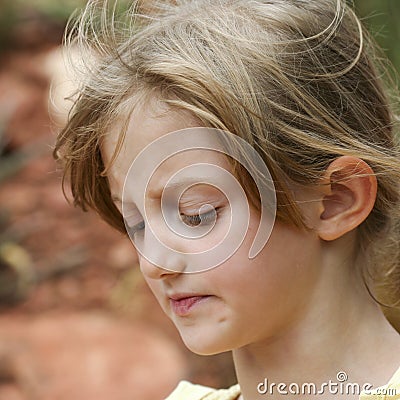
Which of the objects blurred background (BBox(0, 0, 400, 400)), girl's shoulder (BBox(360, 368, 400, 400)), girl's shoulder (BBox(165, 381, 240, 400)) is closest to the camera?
girl's shoulder (BBox(360, 368, 400, 400))

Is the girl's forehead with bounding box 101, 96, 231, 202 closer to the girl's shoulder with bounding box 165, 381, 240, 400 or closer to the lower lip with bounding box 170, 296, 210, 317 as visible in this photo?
the lower lip with bounding box 170, 296, 210, 317

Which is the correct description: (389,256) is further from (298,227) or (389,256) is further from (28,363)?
(28,363)

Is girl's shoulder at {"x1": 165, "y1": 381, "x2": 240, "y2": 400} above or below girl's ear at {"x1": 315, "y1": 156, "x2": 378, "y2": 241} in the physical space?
below

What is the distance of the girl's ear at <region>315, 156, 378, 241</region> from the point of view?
3.91 feet

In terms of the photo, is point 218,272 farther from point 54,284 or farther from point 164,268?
point 54,284

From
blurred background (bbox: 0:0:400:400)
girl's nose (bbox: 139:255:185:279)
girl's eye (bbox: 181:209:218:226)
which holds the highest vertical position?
girl's eye (bbox: 181:209:218:226)

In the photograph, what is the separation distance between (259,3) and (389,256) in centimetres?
42

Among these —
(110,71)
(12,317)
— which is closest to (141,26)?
(110,71)

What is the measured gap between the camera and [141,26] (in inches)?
52.5

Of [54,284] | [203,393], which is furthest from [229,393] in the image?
[54,284]

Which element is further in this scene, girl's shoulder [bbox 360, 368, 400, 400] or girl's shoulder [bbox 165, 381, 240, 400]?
girl's shoulder [bbox 165, 381, 240, 400]

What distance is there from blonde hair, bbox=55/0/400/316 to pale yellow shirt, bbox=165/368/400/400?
22 cm

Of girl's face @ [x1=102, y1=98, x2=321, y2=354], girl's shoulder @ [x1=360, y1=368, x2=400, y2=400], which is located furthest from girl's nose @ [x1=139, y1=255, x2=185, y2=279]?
girl's shoulder @ [x1=360, y1=368, x2=400, y2=400]

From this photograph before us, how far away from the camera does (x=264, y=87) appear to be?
3.81 feet
